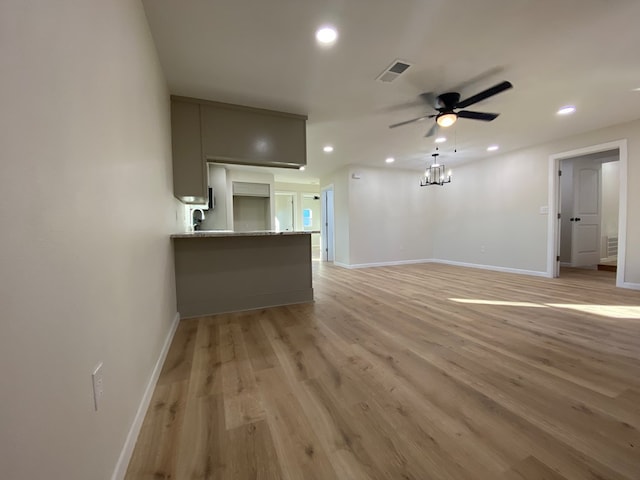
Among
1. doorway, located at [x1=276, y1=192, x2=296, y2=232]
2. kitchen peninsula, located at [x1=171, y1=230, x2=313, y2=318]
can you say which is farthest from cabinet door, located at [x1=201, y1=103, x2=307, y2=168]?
doorway, located at [x1=276, y1=192, x2=296, y2=232]

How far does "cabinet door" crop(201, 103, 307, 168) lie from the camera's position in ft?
9.90

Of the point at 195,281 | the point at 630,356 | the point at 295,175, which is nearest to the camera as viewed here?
the point at 630,356

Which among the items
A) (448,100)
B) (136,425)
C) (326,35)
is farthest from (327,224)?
(136,425)

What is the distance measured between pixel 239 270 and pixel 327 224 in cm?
462

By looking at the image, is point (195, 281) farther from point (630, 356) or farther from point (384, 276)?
point (630, 356)

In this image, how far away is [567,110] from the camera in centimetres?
343

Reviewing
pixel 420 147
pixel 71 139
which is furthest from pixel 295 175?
pixel 71 139

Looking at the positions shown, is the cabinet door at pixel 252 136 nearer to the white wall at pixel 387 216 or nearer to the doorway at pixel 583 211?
the white wall at pixel 387 216

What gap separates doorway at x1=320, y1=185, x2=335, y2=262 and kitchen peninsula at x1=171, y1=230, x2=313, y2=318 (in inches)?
150

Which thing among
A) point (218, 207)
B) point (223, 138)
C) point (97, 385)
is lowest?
point (97, 385)

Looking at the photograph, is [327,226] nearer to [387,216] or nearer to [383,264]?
[387,216]

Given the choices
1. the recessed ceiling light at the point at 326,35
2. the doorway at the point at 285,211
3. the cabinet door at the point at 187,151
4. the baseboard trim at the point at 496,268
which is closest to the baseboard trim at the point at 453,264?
the baseboard trim at the point at 496,268

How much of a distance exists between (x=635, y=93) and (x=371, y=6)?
358cm

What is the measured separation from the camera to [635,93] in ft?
9.88
